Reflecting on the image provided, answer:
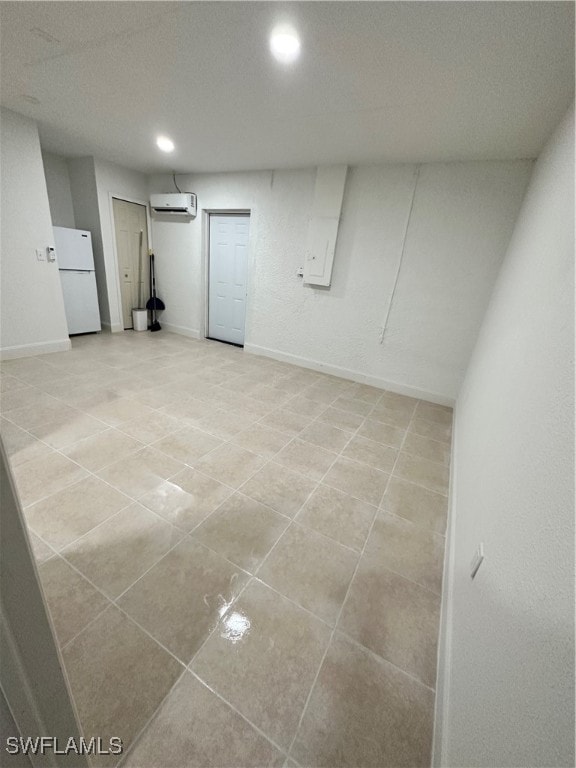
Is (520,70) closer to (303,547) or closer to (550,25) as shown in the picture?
(550,25)

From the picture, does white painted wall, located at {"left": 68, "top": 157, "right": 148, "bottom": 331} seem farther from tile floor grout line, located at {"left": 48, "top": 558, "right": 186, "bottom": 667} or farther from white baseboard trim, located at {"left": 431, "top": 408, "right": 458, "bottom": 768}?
white baseboard trim, located at {"left": 431, "top": 408, "right": 458, "bottom": 768}

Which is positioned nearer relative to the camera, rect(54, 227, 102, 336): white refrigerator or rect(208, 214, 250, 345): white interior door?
rect(54, 227, 102, 336): white refrigerator

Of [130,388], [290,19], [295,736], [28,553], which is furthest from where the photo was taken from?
[130,388]

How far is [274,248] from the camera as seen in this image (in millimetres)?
4145

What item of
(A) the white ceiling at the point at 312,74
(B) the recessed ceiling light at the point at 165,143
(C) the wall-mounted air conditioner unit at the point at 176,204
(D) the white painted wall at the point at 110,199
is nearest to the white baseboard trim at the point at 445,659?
(A) the white ceiling at the point at 312,74

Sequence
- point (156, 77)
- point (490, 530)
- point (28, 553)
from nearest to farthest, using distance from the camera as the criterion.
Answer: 1. point (28, 553)
2. point (490, 530)
3. point (156, 77)

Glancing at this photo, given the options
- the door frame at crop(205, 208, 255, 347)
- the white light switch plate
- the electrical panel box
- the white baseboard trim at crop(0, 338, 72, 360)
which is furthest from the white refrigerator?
the white light switch plate

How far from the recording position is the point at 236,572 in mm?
1389

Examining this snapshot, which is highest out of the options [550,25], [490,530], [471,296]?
[550,25]

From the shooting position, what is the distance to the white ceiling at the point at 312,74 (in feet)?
4.69

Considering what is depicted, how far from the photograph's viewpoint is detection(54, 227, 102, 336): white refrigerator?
410 cm

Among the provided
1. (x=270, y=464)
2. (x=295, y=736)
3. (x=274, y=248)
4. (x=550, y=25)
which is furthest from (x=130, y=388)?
(x=550, y=25)

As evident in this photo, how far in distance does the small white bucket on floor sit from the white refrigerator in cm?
62

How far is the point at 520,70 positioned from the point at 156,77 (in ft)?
7.81
